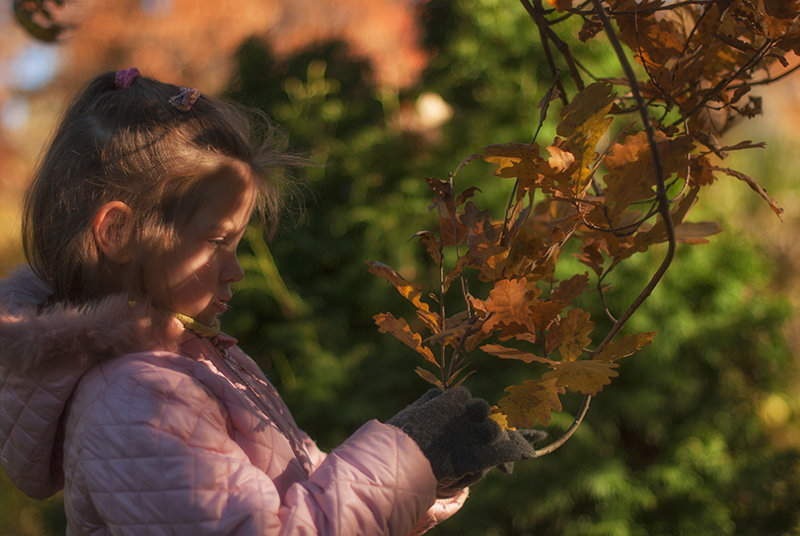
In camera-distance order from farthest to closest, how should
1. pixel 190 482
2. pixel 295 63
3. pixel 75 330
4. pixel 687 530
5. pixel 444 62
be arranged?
pixel 295 63 → pixel 444 62 → pixel 687 530 → pixel 75 330 → pixel 190 482

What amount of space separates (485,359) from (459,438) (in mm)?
2105

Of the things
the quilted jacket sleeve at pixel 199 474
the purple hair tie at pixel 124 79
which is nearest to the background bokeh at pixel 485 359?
the purple hair tie at pixel 124 79

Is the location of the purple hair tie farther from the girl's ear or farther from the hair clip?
the girl's ear

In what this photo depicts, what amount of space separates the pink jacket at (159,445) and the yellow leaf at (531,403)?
0.24 meters

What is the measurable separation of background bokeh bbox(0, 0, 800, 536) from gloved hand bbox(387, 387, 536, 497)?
1.91 m

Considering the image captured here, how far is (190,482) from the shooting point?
0.95 metres

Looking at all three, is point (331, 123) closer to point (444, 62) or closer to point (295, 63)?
point (295, 63)

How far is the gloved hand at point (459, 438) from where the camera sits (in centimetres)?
107

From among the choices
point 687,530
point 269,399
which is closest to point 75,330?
point 269,399

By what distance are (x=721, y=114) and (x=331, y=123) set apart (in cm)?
275

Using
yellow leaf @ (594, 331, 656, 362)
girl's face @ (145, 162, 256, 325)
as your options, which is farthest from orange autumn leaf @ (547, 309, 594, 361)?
girl's face @ (145, 162, 256, 325)

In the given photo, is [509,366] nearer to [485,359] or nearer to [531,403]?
[485,359]

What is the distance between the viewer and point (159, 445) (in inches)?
37.9

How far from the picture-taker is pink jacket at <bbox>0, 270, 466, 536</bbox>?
3.13 feet
